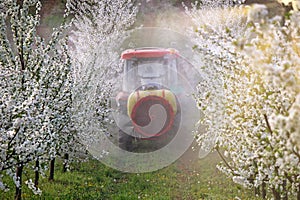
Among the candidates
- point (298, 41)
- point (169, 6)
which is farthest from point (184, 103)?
point (169, 6)

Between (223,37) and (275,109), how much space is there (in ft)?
4.10

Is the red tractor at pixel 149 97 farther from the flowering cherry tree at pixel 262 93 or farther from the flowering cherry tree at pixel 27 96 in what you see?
the flowering cherry tree at pixel 262 93

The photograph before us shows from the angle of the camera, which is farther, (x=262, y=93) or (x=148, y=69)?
(x=148, y=69)

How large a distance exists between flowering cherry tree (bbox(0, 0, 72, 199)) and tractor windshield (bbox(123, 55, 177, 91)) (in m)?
7.17

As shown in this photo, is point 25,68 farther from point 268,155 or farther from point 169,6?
point 169,6

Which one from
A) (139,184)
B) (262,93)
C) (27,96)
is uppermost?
(27,96)

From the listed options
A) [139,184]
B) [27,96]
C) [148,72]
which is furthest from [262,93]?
[148,72]

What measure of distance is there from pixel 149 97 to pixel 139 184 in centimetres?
353

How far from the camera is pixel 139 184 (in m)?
10.2

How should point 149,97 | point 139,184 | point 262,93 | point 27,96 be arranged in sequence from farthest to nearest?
point 149,97 < point 139,184 < point 27,96 < point 262,93

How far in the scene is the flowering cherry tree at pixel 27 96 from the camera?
525 cm

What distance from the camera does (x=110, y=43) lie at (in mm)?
20062

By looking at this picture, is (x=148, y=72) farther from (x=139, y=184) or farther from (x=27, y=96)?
(x=27, y=96)

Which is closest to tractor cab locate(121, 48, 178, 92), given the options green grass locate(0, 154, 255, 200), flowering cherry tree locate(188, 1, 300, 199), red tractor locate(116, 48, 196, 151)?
red tractor locate(116, 48, 196, 151)
